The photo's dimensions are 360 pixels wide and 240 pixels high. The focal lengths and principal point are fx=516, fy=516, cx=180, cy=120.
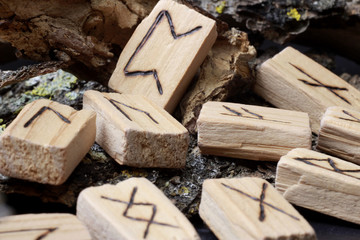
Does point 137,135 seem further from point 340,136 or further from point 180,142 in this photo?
point 340,136

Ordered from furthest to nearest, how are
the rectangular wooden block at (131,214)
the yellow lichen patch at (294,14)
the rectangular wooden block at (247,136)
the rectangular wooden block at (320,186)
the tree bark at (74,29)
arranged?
the yellow lichen patch at (294,14) < the tree bark at (74,29) < the rectangular wooden block at (247,136) < the rectangular wooden block at (320,186) < the rectangular wooden block at (131,214)

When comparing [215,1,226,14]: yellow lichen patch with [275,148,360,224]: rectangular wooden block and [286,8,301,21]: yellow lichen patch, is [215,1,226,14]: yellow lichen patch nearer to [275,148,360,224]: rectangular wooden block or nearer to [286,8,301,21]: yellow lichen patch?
[286,8,301,21]: yellow lichen patch

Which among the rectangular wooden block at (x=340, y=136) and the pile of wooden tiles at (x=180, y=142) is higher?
the rectangular wooden block at (x=340, y=136)

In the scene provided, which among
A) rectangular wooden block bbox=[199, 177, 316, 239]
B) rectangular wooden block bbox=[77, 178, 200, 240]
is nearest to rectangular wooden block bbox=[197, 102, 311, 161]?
rectangular wooden block bbox=[199, 177, 316, 239]

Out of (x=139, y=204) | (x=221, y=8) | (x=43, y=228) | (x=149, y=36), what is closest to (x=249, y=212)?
(x=139, y=204)

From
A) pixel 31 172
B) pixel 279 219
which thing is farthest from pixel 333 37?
pixel 31 172

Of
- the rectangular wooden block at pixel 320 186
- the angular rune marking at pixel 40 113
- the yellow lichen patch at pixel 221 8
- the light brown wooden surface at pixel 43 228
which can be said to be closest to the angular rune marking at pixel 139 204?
the light brown wooden surface at pixel 43 228

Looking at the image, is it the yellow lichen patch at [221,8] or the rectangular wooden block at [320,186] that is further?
the yellow lichen patch at [221,8]

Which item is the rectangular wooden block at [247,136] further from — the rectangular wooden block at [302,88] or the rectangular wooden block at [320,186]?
the rectangular wooden block at [302,88]
